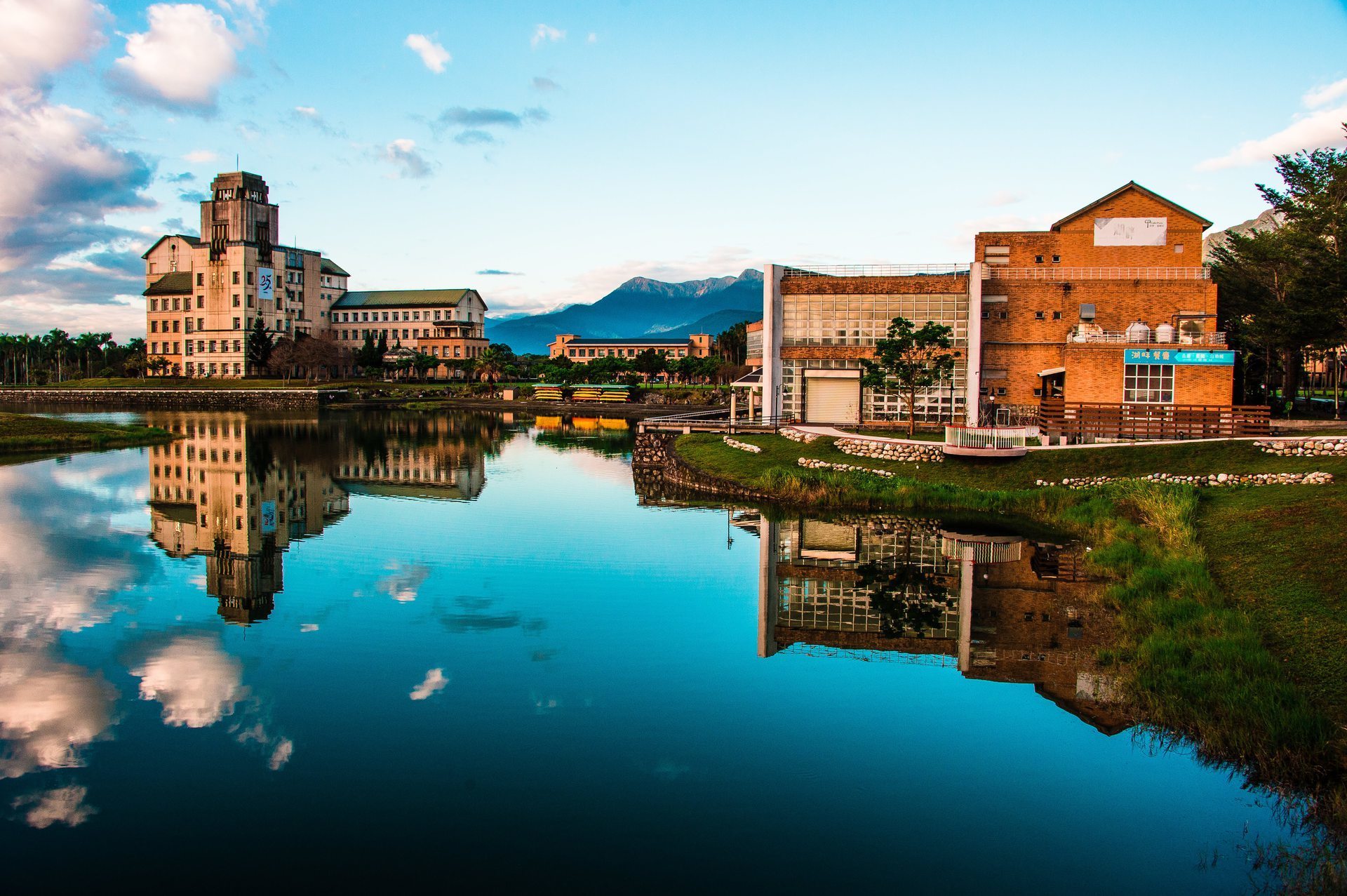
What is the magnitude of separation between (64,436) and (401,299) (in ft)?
250

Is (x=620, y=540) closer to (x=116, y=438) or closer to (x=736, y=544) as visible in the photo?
(x=736, y=544)

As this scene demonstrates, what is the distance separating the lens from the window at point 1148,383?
132 ft

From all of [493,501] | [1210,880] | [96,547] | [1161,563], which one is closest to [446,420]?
[493,501]

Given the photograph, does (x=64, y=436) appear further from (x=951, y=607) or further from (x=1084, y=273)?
(x=1084, y=273)

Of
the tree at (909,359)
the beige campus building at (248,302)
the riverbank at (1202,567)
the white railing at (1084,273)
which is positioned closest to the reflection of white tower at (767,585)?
the riverbank at (1202,567)

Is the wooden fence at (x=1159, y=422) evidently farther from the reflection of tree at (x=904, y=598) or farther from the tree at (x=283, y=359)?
the tree at (x=283, y=359)

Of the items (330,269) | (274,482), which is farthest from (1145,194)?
(330,269)

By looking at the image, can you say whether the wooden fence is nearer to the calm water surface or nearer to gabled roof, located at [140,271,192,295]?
the calm water surface

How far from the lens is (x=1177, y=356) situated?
130ft

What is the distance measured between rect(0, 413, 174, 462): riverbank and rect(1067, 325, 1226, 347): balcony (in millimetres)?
53598

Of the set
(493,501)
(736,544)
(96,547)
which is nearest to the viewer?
(96,547)

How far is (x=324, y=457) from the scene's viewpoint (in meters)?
49.0

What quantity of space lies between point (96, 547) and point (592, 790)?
2053 cm

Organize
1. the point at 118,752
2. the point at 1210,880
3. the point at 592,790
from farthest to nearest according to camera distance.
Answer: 1. the point at 118,752
2. the point at 592,790
3. the point at 1210,880
